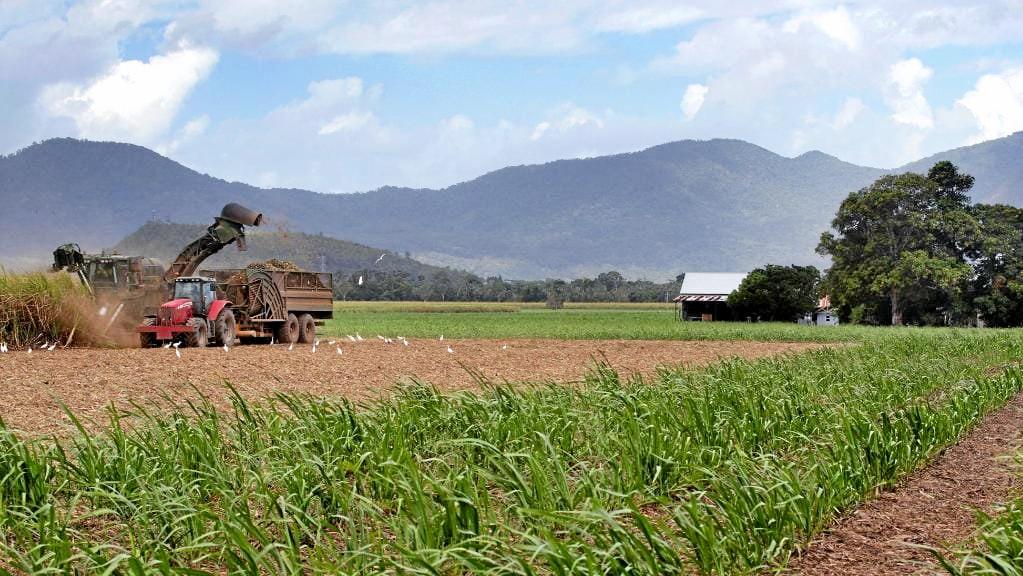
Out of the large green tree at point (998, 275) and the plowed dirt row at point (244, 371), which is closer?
the plowed dirt row at point (244, 371)

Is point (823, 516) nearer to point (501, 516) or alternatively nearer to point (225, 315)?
point (501, 516)

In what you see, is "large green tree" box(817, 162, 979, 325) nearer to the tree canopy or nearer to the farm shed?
the tree canopy

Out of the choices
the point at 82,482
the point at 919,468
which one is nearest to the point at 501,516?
the point at 82,482

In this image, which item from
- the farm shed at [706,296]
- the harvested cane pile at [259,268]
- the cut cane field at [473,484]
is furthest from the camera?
the farm shed at [706,296]

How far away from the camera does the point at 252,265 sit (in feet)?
102

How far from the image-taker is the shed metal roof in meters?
88.8

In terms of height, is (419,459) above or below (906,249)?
below

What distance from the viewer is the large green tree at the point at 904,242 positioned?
215 feet

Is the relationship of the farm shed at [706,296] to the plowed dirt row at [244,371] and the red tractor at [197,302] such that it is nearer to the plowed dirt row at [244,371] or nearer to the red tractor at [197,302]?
the plowed dirt row at [244,371]

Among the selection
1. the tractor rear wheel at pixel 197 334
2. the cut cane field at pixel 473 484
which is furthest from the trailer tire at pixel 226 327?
the cut cane field at pixel 473 484

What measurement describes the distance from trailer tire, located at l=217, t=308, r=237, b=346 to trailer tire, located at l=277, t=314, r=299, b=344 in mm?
2148

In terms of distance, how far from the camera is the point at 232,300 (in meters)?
30.4

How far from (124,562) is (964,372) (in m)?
16.0

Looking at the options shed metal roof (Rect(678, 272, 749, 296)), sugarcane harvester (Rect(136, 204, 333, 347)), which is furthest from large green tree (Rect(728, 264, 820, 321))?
sugarcane harvester (Rect(136, 204, 333, 347))
